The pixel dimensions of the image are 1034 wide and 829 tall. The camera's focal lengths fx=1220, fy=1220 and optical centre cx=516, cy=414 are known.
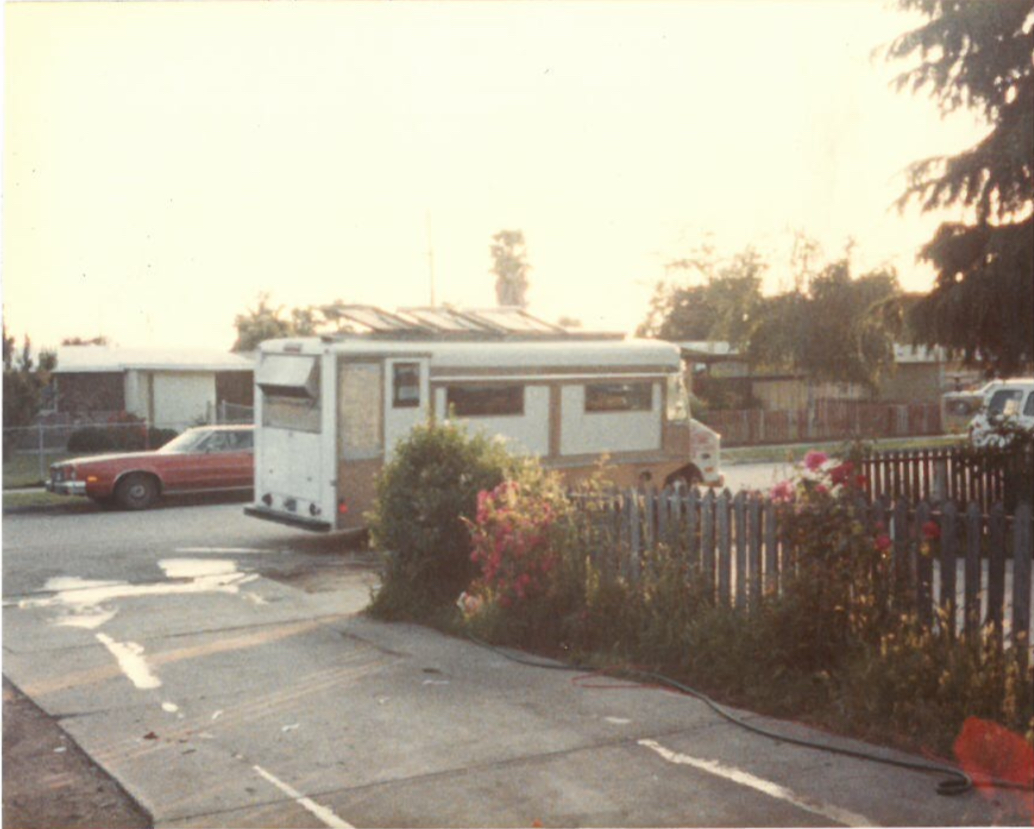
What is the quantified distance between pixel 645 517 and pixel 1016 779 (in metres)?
3.54

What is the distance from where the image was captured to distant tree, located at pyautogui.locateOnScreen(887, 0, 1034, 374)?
24.9 ft

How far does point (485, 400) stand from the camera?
14.7 meters

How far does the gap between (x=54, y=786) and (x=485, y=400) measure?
9315mm

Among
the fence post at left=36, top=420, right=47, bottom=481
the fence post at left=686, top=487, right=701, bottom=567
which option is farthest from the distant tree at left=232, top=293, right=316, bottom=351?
the fence post at left=686, top=487, right=701, bottom=567

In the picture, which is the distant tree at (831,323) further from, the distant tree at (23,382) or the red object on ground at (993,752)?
the distant tree at (23,382)

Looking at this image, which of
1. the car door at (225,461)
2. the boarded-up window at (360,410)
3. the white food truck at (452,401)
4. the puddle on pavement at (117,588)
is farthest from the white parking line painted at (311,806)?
the car door at (225,461)

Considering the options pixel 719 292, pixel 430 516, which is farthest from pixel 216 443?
pixel 719 292

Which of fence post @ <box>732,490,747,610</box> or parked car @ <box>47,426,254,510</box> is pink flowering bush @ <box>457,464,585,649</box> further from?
parked car @ <box>47,426,254,510</box>

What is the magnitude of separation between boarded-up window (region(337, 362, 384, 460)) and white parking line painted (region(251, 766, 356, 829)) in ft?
26.4

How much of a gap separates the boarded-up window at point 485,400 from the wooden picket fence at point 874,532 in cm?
564

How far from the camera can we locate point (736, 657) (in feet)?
22.9

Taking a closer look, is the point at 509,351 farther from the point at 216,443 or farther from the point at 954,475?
the point at 954,475

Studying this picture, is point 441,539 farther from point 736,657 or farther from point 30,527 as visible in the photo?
point 30,527

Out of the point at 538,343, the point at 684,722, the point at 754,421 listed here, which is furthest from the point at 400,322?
the point at 684,722
